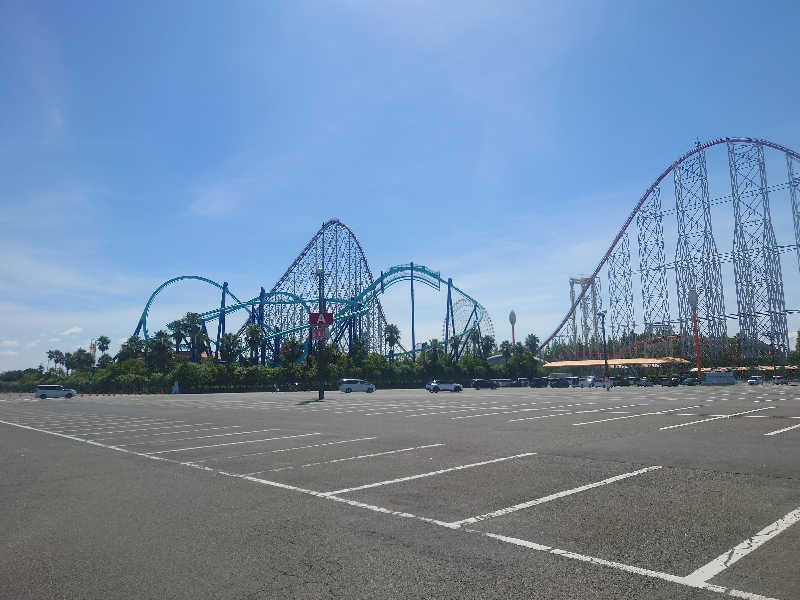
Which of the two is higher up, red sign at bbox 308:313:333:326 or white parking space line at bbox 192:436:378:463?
red sign at bbox 308:313:333:326

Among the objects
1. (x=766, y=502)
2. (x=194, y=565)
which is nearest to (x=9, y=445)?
(x=194, y=565)

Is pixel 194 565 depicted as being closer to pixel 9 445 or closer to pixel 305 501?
pixel 305 501

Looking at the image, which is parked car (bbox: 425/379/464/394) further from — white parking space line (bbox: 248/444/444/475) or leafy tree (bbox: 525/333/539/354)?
leafy tree (bbox: 525/333/539/354)

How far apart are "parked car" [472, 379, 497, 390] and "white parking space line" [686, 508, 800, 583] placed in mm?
57445

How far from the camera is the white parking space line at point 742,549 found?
175 inches

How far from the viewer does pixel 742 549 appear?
5.03 metres

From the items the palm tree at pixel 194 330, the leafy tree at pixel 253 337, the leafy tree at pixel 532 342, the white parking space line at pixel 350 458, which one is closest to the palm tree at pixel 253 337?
the leafy tree at pixel 253 337

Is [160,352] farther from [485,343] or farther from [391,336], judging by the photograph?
[485,343]

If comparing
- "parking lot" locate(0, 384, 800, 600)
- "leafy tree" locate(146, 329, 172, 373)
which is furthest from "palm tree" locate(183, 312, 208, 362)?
"parking lot" locate(0, 384, 800, 600)

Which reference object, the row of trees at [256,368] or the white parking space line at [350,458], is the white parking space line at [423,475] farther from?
the row of trees at [256,368]

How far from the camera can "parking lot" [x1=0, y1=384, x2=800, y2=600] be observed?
4410 millimetres

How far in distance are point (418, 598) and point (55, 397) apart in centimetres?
5755

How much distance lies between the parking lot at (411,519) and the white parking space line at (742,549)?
0.08 ft

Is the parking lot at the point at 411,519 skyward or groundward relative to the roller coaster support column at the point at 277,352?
groundward
